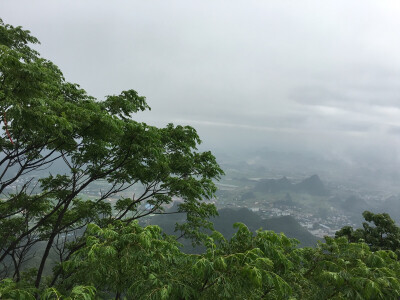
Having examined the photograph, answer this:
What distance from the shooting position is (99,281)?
4.44 m

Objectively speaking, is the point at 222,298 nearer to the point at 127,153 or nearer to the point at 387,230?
the point at 127,153

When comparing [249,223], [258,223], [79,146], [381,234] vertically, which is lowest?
[258,223]

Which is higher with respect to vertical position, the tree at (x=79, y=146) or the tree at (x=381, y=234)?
the tree at (x=79, y=146)

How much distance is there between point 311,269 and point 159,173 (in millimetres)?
7382

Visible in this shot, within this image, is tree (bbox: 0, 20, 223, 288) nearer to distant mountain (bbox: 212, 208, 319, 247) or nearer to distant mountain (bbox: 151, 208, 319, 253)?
distant mountain (bbox: 151, 208, 319, 253)

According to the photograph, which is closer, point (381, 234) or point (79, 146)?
point (79, 146)

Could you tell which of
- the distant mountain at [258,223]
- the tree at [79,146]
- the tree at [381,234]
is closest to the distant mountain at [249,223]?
the distant mountain at [258,223]

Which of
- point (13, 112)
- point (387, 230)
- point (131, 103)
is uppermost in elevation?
point (131, 103)

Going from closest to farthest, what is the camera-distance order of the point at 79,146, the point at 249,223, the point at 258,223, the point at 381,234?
the point at 79,146
the point at 381,234
the point at 249,223
the point at 258,223

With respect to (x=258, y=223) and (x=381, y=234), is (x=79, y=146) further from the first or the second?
(x=258, y=223)

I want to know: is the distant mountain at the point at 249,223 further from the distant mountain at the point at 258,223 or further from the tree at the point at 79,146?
the tree at the point at 79,146

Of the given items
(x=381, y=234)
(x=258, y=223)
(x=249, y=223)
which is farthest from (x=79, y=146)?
(x=258, y=223)

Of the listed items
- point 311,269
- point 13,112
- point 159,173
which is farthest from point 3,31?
point 311,269

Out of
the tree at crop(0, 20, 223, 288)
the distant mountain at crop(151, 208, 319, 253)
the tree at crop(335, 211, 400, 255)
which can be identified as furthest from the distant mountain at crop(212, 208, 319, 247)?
the tree at crop(0, 20, 223, 288)
